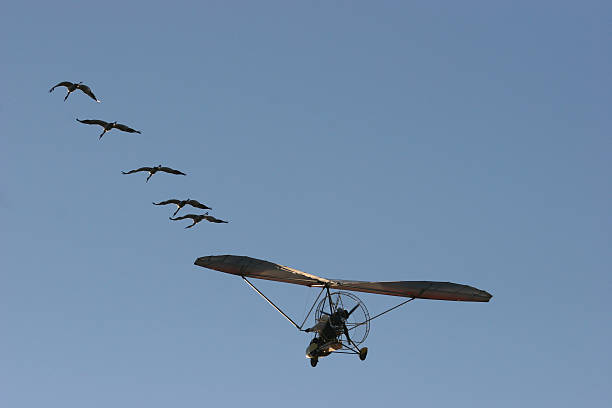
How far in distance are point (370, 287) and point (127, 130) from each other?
Result: 2357cm

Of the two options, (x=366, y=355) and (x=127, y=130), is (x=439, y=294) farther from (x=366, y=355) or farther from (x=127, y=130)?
(x=127, y=130)

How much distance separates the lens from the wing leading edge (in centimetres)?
8444

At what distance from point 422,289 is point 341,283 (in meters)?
5.25

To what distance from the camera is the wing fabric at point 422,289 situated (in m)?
84.2

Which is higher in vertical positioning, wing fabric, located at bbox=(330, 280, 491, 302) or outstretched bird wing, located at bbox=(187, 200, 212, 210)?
outstretched bird wing, located at bbox=(187, 200, 212, 210)

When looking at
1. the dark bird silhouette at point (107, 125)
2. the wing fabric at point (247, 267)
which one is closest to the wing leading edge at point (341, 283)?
the wing fabric at point (247, 267)

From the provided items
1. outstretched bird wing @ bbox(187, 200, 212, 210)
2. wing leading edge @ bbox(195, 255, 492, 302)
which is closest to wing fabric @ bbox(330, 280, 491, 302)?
wing leading edge @ bbox(195, 255, 492, 302)

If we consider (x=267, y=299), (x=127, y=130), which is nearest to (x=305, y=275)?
(x=267, y=299)

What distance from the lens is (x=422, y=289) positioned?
85125 mm

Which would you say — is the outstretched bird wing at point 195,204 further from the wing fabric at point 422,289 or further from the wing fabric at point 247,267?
the wing fabric at point 422,289

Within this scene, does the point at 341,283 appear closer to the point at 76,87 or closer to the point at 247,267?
the point at 247,267

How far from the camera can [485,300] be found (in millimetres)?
84188

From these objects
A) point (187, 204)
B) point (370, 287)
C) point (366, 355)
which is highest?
point (187, 204)

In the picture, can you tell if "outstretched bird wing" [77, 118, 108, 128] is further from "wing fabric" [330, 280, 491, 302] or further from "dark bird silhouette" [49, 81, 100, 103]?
"wing fabric" [330, 280, 491, 302]
